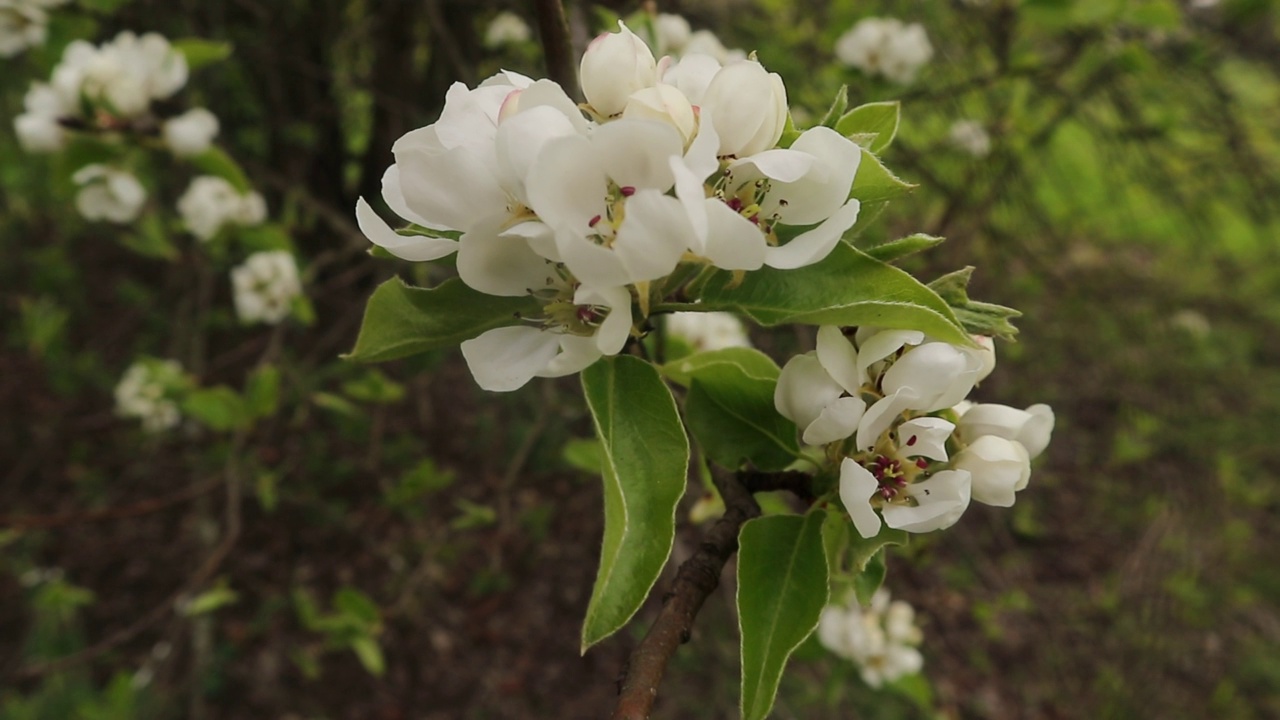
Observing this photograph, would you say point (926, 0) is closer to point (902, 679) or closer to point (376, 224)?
point (902, 679)

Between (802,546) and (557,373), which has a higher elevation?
(557,373)

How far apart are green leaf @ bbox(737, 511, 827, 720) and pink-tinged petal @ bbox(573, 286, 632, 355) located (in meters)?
0.23

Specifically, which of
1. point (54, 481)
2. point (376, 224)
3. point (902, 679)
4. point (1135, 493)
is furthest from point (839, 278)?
point (1135, 493)

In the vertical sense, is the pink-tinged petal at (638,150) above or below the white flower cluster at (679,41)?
above

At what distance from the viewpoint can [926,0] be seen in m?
2.91

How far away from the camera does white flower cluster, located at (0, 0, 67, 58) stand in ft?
6.73

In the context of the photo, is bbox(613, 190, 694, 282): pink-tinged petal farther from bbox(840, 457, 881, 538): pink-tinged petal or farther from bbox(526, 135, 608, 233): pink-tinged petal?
bbox(840, 457, 881, 538): pink-tinged petal

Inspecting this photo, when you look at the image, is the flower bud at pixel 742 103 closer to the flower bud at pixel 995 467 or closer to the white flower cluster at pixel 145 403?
the flower bud at pixel 995 467

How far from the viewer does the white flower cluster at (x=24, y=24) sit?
2051 millimetres

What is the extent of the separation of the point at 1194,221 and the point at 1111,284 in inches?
65.9

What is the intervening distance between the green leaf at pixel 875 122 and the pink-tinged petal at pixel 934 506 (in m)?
0.34

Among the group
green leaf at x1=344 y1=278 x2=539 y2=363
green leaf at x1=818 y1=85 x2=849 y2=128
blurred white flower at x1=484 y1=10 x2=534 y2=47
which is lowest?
blurred white flower at x1=484 y1=10 x2=534 y2=47

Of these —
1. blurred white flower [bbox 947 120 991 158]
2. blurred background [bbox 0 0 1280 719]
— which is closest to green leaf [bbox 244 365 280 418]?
blurred background [bbox 0 0 1280 719]

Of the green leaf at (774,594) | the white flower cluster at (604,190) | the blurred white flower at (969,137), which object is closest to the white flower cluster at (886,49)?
the blurred white flower at (969,137)
